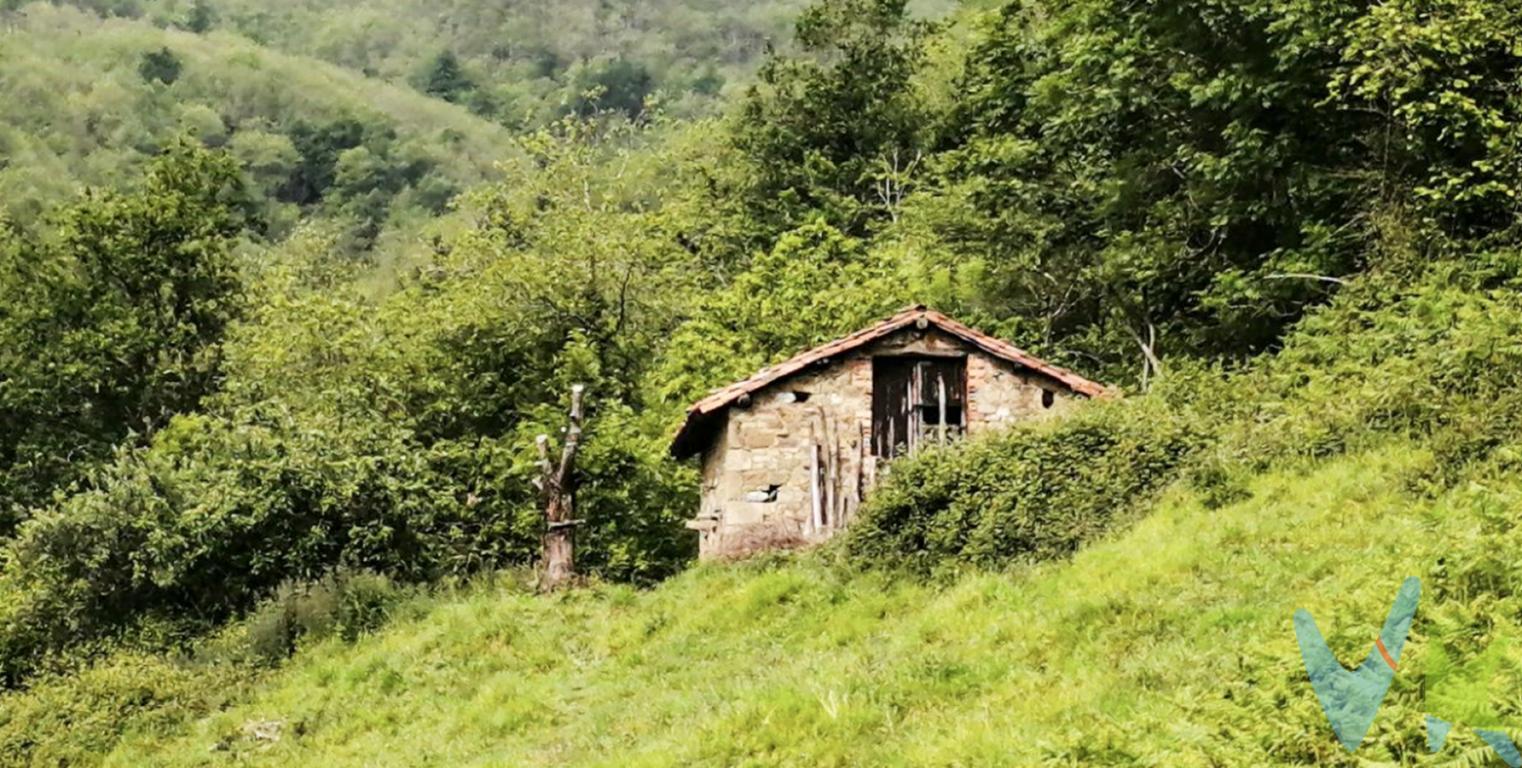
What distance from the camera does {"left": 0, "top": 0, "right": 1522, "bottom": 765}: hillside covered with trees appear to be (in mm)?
10297

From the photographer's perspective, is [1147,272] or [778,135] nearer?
[1147,272]

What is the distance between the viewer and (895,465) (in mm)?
18281

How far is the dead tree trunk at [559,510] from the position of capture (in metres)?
21.1

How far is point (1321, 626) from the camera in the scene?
7.55 metres

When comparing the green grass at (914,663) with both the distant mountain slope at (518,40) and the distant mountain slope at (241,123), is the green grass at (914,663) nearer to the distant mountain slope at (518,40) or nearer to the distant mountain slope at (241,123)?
the distant mountain slope at (241,123)

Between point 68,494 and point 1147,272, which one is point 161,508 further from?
point 1147,272

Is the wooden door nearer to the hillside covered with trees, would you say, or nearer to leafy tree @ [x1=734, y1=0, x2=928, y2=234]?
the hillside covered with trees

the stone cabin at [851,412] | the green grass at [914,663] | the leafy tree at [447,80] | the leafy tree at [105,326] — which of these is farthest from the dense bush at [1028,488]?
the leafy tree at [447,80]

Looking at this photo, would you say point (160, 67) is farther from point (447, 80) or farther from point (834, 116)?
point (834, 116)

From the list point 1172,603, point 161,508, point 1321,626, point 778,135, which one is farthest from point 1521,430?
point 778,135

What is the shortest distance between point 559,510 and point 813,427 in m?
4.38

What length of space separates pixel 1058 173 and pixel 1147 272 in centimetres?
465

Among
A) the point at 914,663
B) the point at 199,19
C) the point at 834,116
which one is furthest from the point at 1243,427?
the point at 199,19

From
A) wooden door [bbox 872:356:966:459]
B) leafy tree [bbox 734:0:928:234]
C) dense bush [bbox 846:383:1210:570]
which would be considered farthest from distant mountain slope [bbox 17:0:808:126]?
dense bush [bbox 846:383:1210:570]
